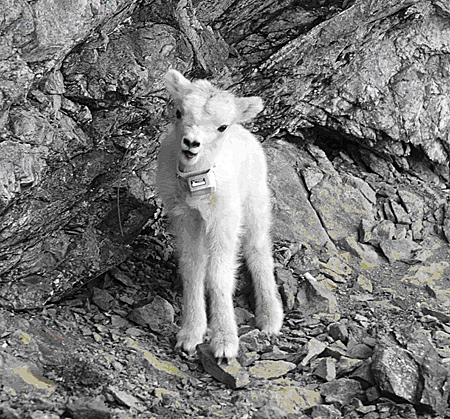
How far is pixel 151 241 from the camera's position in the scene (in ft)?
33.8

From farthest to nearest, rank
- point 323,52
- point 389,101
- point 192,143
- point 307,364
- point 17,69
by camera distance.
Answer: point 389,101
point 323,52
point 307,364
point 192,143
point 17,69

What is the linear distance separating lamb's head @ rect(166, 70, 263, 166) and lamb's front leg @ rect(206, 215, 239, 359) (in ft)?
3.27

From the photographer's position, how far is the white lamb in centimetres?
711

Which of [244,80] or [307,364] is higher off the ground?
[244,80]

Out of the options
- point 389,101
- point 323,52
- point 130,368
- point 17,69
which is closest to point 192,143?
point 17,69

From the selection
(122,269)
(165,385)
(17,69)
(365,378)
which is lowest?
(365,378)

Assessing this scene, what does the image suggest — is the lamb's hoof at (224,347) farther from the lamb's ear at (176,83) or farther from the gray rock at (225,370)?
the lamb's ear at (176,83)

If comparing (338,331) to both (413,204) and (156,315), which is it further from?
(413,204)

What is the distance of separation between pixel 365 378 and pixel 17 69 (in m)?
5.34

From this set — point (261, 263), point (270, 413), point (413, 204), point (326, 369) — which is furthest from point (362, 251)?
point (270, 413)

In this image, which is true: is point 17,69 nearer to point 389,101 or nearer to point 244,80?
point 244,80

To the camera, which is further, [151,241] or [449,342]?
[151,241]

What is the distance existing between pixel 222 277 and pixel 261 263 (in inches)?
57.5

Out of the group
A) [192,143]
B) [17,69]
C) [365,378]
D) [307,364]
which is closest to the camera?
[17,69]
